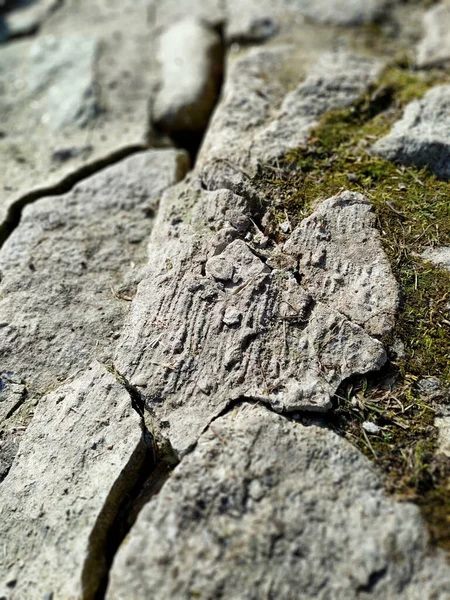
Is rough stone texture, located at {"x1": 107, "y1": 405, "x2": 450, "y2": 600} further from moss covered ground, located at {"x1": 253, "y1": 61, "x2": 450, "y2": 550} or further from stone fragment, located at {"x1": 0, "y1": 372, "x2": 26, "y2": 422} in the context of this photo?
stone fragment, located at {"x1": 0, "y1": 372, "x2": 26, "y2": 422}

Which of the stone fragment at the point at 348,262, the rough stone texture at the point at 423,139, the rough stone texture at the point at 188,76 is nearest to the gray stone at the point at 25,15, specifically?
the rough stone texture at the point at 188,76

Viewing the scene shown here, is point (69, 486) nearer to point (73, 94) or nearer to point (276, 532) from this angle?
point (276, 532)

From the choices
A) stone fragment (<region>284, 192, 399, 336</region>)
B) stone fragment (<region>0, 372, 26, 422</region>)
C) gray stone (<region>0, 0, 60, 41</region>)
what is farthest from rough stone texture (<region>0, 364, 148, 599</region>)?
gray stone (<region>0, 0, 60, 41</region>)

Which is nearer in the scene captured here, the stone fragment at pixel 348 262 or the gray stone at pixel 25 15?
the stone fragment at pixel 348 262

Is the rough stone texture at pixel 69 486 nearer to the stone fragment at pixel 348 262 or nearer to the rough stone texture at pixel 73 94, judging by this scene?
the stone fragment at pixel 348 262

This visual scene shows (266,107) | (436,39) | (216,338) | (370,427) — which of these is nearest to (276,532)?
(370,427)
